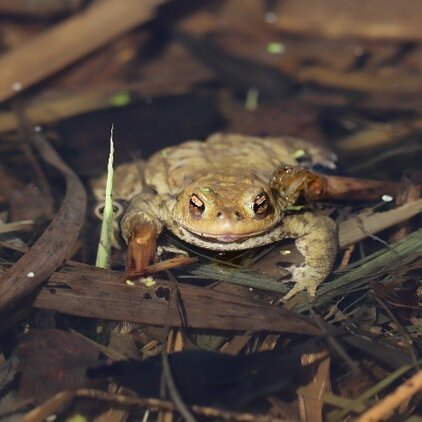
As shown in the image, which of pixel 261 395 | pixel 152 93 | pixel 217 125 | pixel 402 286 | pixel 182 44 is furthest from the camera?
pixel 182 44

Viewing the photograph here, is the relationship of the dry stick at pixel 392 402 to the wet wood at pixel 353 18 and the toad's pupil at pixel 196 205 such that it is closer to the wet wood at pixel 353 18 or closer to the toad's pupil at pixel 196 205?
the toad's pupil at pixel 196 205

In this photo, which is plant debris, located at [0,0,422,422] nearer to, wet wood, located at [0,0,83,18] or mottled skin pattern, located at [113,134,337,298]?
wet wood, located at [0,0,83,18]

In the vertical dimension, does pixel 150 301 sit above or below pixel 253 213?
below

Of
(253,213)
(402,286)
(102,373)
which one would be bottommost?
(102,373)

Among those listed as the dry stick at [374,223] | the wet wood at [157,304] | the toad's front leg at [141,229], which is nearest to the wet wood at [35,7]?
the toad's front leg at [141,229]

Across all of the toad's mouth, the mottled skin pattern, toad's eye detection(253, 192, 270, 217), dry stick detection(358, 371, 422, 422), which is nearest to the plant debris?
dry stick detection(358, 371, 422, 422)

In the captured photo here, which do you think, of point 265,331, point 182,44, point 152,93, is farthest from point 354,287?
point 182,44

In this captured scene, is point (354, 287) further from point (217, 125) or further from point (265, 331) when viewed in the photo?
point (217, 125)
